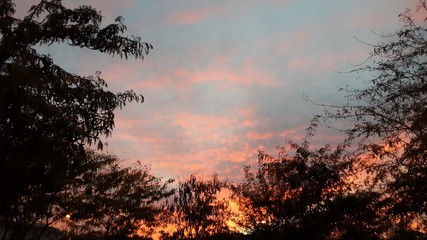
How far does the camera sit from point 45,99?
8.88 meters

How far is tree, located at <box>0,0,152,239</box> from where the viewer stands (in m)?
8.88

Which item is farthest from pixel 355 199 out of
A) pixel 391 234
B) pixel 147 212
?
pixel 147 212

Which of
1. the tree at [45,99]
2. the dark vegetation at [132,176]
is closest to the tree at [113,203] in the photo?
the dark vegetation at [132,176]

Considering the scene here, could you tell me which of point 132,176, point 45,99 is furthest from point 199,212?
point 45,99

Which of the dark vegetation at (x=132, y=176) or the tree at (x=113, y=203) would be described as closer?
the dark vegetation at (x=132, y=176)

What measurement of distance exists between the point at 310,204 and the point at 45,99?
19.6m

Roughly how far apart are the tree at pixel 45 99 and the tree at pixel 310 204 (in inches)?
645

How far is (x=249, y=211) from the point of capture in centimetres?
2886

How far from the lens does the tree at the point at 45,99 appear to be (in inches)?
349

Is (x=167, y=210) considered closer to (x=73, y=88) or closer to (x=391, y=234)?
(x=391, y=234)

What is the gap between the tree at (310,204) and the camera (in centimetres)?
2470

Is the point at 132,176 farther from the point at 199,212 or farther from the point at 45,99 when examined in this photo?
the point at 45,99

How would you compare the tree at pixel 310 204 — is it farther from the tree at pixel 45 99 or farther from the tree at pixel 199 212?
the tree at pixel 45 99

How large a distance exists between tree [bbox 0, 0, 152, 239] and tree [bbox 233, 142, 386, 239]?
1638 cm
